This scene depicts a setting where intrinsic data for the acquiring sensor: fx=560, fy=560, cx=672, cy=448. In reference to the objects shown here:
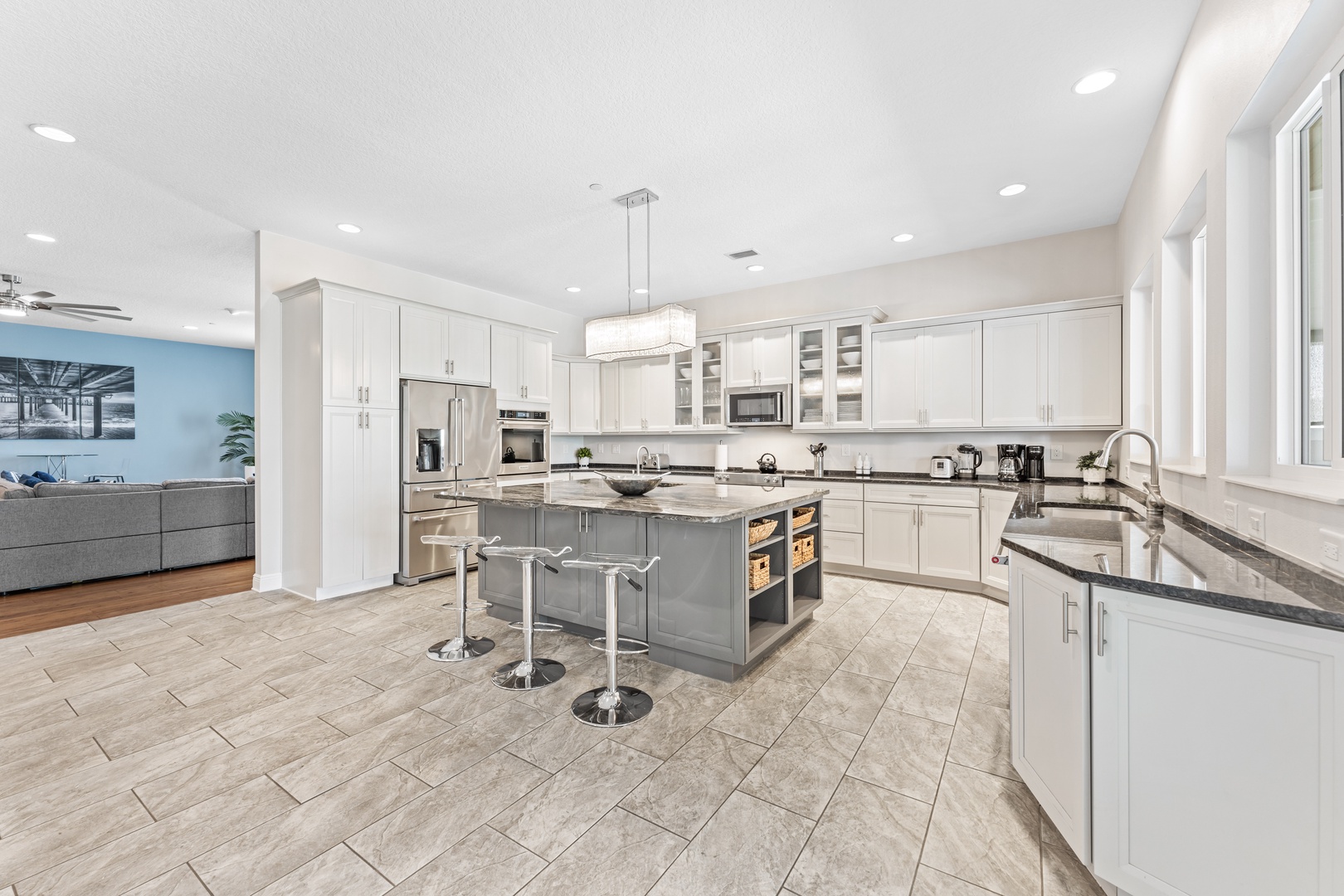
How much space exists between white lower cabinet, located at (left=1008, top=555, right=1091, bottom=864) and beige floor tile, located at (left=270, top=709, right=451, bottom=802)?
2.13 meters

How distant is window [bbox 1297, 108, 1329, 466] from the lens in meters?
1.59

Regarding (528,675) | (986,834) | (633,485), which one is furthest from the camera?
(633,485)

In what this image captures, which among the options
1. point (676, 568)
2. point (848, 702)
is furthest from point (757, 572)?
point (848, 702)

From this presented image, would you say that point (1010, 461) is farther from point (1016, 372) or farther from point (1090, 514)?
point (1090, 514)

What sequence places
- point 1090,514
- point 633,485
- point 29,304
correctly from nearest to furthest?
point 1090,514
point 633,485
point 29,304

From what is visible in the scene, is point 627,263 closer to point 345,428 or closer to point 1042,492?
point 345,428

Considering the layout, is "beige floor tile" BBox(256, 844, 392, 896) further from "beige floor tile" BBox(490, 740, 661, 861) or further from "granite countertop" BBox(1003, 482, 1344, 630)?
"granite countertop" BBox(1003, 482, 1344, 630)

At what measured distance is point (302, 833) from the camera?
169 cm

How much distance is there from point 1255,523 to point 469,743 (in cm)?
274

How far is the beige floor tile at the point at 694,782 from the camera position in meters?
1.76

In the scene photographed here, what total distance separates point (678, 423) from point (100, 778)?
4949 mm

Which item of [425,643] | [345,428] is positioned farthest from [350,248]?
[425,643]

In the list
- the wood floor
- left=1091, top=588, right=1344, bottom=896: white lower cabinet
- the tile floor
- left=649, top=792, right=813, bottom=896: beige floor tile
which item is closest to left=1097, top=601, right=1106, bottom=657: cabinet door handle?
left=1091, top=588, right=1344, bottom=896: white lower cabinet

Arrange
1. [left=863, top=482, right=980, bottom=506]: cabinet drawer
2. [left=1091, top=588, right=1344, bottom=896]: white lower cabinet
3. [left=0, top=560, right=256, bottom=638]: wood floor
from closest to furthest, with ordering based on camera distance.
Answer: [left=1091, top=588, right=1344, bottom=896]: white lower cabinet, [left=0, top=560, right=256, bottom=638]: wood floor, [left=863, top=482, right=980, bottom=506]: cabinet drawer
